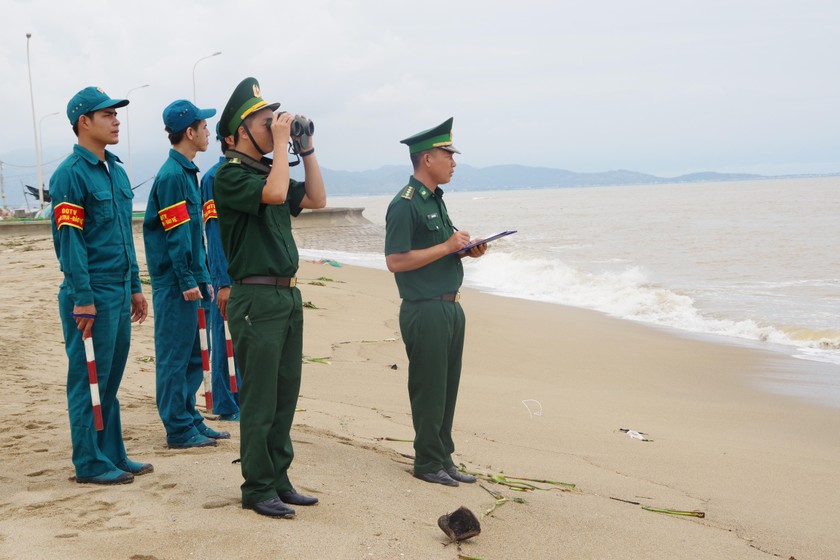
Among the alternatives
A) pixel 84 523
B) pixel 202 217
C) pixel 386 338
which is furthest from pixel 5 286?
pixel 84 523

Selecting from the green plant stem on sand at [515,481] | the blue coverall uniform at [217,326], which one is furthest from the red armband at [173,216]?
the green plant stem on sand at [515,481]

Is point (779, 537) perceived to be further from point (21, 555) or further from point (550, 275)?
point (550, 275)

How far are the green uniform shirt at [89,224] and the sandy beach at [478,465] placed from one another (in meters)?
1.08

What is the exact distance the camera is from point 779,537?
455cm

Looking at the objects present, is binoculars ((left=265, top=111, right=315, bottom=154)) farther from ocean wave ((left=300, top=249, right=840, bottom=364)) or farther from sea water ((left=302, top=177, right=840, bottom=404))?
ocean wave ((left=300, top=249, right=840, bottom=364))

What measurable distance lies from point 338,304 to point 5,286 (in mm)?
5176

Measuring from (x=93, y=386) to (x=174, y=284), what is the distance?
3.47 ft

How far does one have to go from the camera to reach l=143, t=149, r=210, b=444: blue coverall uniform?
5016 mm

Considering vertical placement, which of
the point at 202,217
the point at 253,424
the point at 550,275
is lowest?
the point at 550,275

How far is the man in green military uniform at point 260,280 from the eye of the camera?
12.3 ft

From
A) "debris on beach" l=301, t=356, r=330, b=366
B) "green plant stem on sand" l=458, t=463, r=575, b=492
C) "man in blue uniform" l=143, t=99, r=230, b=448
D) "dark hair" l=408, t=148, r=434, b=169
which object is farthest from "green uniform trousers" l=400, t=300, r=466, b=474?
"debris on beach" l=301, t=356, r=330, b=366

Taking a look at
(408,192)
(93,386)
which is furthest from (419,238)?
(93,386)

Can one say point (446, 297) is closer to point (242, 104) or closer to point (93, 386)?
point (242, 104)

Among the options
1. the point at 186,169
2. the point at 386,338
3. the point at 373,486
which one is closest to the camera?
the point at 373,486
